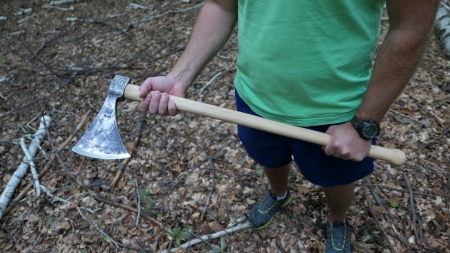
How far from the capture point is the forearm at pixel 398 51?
41.9 inches

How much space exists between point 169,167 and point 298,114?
187 cm

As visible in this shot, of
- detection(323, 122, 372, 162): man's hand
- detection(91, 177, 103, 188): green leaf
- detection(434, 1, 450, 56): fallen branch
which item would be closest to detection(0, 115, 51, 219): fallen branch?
detection(91, 177, 103, 188): green leaf

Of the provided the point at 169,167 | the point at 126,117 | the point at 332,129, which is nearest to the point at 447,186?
the point at 332,129

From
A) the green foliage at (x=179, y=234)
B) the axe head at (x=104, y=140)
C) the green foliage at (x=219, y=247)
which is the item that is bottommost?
the green foliage at (x=179, y=234)

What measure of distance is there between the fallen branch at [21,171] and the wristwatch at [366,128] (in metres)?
3.16

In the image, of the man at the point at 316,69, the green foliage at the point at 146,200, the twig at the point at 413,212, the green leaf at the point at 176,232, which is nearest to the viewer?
the man at the point at 316,69

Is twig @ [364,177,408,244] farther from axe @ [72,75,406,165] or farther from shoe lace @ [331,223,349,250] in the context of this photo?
axe @ [72,75,406,165]

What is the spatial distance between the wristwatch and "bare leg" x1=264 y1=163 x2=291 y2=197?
2.86ft

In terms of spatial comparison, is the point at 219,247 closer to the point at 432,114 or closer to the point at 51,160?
the point at 51,160

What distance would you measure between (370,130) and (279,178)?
1067mm

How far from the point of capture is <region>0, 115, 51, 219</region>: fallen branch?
2.99 m

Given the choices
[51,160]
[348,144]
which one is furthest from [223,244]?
[51,160]

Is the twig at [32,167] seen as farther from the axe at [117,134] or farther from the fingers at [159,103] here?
the fingers at [159,103]

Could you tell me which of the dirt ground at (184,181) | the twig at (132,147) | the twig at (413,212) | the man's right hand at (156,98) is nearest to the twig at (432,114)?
the dirt ground at (184,181)
